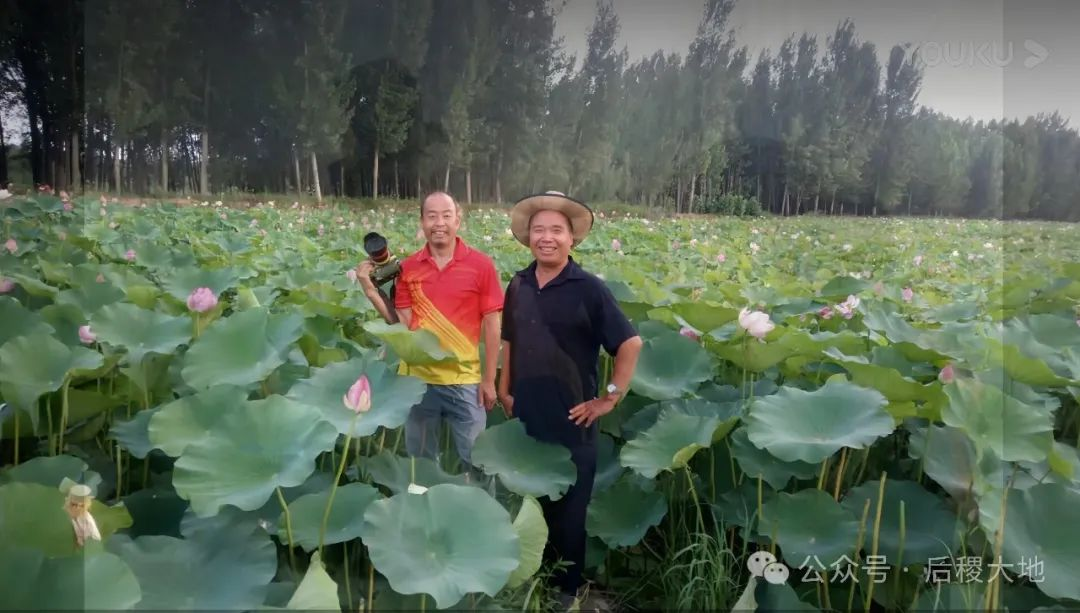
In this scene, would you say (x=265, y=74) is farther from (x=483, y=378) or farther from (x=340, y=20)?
(x=483, y=378)

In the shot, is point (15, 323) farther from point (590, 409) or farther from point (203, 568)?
point (590, 409)

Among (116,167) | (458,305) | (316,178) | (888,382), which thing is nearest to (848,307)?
(888,382)

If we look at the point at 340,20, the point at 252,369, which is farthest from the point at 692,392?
the point at 340,20

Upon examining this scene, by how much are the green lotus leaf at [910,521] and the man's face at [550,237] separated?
2.27 feet

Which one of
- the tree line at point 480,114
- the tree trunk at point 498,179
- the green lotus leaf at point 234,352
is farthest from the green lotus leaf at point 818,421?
the tree line at point 480,114

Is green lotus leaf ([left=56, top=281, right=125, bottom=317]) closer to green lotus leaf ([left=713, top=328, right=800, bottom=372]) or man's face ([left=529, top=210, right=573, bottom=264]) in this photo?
man's face ([left=529, top=210, right=573, bottom=264])

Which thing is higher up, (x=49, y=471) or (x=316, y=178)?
(x=316, y=178)

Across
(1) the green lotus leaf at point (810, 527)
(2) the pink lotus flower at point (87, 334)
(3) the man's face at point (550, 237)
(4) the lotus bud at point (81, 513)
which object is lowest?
(1) the green lotus leaf at point (810, 527)

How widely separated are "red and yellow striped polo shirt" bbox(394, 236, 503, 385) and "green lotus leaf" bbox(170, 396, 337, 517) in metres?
0.44

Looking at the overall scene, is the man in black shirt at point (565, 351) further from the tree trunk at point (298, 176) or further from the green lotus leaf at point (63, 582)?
the tree trunk at point (298, 176)

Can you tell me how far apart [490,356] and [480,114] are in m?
2.92

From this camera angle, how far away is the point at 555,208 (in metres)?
1.29

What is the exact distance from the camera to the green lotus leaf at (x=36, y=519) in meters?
0.78

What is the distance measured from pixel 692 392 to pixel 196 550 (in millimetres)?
1038
